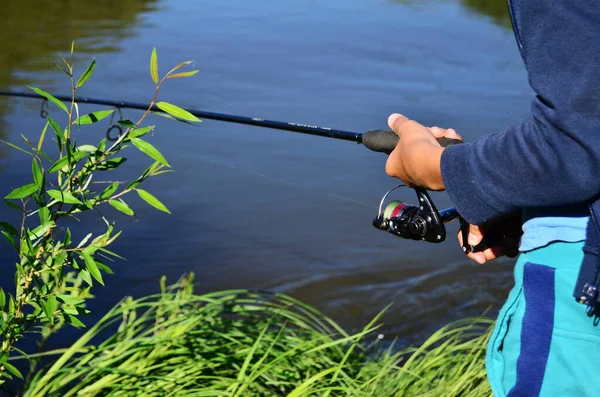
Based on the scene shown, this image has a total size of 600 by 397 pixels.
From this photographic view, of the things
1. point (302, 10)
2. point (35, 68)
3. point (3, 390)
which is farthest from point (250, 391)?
point (302, 10)

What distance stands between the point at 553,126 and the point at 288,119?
5.39 metres

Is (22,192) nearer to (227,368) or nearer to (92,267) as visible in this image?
(92,267)

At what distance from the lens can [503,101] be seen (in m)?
7.73

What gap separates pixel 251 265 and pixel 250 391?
2131 millimetres

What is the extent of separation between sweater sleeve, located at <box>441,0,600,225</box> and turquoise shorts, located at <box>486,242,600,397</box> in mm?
119

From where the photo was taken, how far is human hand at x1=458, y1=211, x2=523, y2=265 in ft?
6.57

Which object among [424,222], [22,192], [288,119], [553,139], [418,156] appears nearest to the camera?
[553,139]

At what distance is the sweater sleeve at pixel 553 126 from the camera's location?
142cm

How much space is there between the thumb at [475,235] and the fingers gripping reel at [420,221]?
75 millimetres

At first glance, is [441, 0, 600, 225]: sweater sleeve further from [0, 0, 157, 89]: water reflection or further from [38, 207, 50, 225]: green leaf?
[0, 0, 157, 89]: water reflection

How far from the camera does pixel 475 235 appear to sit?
79.4 inches

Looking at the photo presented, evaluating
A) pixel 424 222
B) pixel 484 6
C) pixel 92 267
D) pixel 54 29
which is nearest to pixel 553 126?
pixel 424 222

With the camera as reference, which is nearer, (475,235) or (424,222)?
(475,235)

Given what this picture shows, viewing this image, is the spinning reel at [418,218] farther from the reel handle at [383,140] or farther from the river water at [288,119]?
the river water at [288,119]
